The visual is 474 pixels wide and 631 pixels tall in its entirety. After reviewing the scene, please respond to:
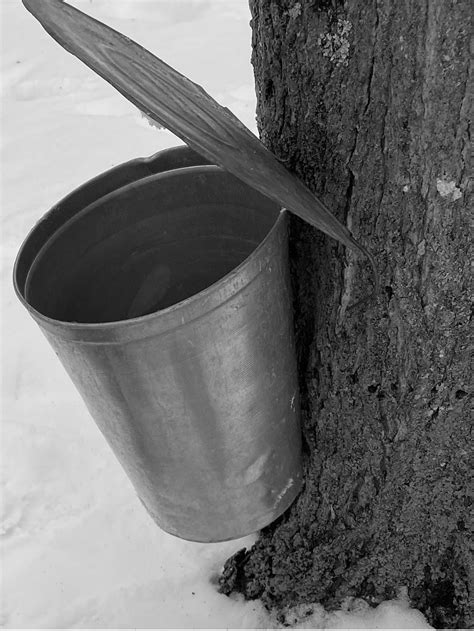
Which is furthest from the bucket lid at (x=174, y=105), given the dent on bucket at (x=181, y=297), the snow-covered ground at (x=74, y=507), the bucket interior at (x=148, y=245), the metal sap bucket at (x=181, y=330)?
the snow-covered ground at (x=74, y=507)

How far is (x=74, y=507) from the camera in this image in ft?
6.73

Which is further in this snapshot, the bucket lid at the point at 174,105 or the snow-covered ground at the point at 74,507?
the snow-covered ground at the point at 74,507

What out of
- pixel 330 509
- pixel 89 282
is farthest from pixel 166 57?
pixel 330 509

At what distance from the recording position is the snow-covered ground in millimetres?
1769

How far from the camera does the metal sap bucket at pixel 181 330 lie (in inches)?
42.5

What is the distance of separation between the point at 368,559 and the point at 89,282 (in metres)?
0.88

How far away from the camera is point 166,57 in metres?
4.23

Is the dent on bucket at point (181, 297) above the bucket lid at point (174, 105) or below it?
below

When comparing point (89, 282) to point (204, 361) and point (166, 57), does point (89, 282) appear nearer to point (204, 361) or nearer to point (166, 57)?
point (204, 361)

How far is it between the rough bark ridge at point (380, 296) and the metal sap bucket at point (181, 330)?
9 cm

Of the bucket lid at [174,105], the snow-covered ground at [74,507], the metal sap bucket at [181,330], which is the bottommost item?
the snow-covered ground at [74,507]

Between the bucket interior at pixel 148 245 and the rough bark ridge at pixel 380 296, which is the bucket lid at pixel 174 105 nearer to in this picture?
A: the rough bark ridge at pixel 380 296

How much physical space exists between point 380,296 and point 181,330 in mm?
362

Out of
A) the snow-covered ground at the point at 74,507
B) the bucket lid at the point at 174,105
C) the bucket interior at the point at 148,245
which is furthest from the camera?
the snow-covered ground at the point at 74,507
